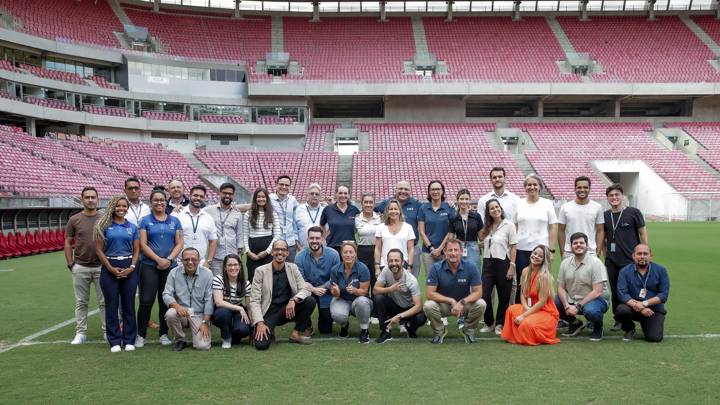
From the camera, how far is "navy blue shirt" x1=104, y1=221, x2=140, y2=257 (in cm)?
553

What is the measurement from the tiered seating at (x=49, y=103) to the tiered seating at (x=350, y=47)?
1650 centimetres

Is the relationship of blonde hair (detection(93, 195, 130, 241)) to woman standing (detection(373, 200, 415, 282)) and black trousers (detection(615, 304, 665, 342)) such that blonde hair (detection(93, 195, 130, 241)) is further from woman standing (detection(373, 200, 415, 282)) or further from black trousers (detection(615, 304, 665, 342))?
black trousers (detection(615, 304, 665, 342))

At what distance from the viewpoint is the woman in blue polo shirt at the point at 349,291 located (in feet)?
19.7

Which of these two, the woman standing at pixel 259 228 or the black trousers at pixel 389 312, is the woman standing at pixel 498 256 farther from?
the woman standing at pixel 259 228

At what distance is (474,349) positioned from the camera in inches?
219

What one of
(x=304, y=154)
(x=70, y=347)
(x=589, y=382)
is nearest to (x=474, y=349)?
(x=589, y=382)

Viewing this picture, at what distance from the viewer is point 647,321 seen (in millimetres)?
5746

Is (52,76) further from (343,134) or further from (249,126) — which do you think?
(343,134)

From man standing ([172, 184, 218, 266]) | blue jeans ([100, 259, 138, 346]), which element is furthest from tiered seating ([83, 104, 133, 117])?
blue jeans ([100, 259, 138, 346])

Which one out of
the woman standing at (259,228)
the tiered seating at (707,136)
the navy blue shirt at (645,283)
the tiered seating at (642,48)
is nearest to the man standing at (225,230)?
the woman standing at (259,228)

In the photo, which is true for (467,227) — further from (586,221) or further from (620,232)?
(620,232)

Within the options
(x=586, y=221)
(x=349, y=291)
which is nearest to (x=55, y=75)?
(x=349, y=291)

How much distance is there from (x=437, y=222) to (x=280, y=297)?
7.83 feet

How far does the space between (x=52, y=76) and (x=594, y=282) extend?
34.9m
